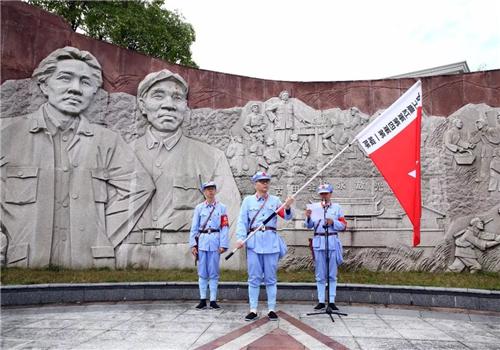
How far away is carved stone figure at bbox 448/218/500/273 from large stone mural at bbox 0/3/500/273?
0.8 inches

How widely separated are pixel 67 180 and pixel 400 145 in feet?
19.9

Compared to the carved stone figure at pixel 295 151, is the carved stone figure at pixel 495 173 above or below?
below

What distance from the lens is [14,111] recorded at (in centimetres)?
725

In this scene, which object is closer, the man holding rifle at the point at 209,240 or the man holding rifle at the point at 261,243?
the man holding rifle at the point at 261,243

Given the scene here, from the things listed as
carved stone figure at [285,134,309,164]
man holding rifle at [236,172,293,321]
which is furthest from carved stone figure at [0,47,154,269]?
man holding rifle at [236,172,293,321]

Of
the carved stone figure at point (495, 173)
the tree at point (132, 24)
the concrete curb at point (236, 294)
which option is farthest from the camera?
the tree at point (132, 24)

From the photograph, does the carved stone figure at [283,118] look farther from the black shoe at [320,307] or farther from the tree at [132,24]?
the tree at [132,24]

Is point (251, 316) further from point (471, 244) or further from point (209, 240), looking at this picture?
point (471, 244)

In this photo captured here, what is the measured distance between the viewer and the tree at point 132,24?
1420 centimetres

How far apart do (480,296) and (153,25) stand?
14.4m

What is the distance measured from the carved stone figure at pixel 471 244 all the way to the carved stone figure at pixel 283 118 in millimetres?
3937

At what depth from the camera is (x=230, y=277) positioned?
689 cm

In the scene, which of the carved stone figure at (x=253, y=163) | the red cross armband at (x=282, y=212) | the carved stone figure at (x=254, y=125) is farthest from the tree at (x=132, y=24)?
the red cross armband at (x=282, y=212)

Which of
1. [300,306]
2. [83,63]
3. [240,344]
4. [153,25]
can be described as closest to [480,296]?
[300,306]
